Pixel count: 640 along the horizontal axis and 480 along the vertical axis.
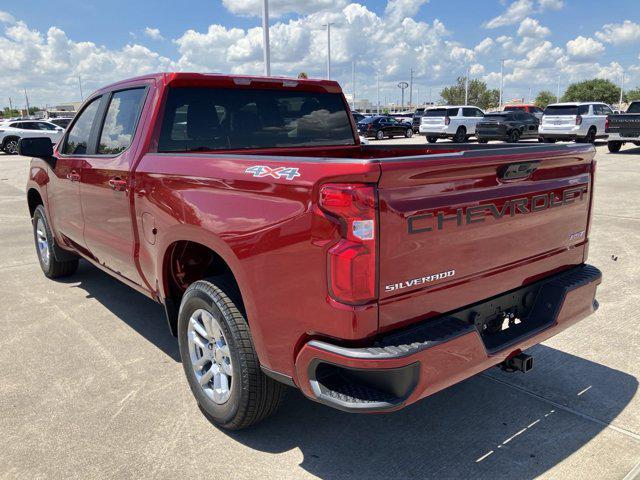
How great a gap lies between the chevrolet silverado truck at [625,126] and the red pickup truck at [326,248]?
17.4 metres

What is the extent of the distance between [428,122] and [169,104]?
25.0 m

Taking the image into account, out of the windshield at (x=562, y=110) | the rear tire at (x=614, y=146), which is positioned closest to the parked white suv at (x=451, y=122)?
the windshield at (x=562, y=110)

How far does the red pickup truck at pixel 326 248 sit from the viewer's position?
2.21 metres

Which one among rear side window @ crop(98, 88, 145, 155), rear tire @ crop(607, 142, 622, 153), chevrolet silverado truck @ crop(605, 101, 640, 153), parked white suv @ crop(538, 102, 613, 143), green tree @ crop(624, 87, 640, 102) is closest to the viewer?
rear side window @ crop(98, 88, 145, 155)

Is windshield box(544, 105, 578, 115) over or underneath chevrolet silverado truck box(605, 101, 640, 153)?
over

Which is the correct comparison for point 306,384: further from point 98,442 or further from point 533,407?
point 533,407

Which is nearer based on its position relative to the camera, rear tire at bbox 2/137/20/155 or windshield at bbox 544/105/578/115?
windshield at bbox 544/105/578/115

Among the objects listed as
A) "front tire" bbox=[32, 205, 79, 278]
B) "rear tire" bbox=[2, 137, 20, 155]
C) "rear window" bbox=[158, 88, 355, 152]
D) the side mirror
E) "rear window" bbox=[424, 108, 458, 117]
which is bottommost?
"rear tire" bbox=[2, 137, 20, 155]

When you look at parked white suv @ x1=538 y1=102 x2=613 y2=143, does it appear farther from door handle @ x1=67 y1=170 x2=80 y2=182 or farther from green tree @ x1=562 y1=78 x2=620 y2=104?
green tree @ x1=562 y1=78 x2=620 y2=104

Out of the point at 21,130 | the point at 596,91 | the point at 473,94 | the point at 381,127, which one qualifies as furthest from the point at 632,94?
the point at 21,130

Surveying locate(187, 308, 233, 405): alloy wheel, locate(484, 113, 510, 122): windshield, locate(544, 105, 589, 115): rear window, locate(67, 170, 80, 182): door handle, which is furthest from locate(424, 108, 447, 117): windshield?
locate(187, 308, 233, 405): alloy wheel

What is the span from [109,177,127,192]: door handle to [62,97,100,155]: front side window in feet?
3.05

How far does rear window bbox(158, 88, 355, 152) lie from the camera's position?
370cm

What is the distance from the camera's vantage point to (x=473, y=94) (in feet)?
315
